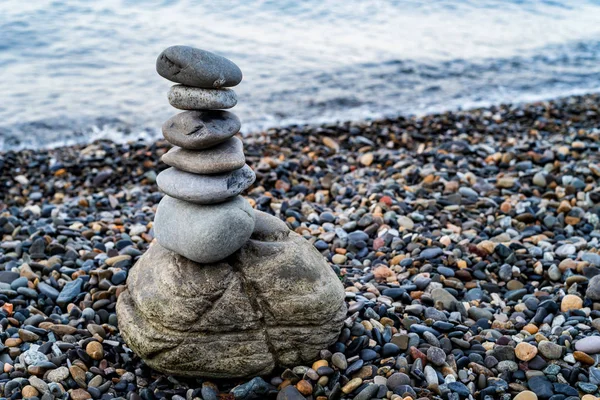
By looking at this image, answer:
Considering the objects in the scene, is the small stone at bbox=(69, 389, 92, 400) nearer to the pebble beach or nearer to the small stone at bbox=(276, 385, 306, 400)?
the pebble beach

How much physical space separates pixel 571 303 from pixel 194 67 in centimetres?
343

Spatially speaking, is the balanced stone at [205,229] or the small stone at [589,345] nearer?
the balanced stone at [205,229]

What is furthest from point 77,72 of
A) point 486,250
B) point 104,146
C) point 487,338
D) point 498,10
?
point 498,10

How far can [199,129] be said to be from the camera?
3.94 meters

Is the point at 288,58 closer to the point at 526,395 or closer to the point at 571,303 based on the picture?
the point at 571,303

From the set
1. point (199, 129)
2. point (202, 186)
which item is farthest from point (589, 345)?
point (199, 129)

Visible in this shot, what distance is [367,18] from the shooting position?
18.4 m

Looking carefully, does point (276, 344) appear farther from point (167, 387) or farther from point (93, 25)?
point (93, 25)

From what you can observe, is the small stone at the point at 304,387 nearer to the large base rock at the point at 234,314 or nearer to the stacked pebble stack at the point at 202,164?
the large base rock at the point at 234,314

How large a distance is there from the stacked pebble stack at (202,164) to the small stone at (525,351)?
2.07m

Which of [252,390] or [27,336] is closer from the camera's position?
[252,390]

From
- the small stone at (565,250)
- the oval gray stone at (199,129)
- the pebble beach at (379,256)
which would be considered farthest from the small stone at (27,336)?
the small stone at (565,250)

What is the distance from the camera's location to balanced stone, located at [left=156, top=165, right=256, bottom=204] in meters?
3.95

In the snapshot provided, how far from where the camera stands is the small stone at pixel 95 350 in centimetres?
415
